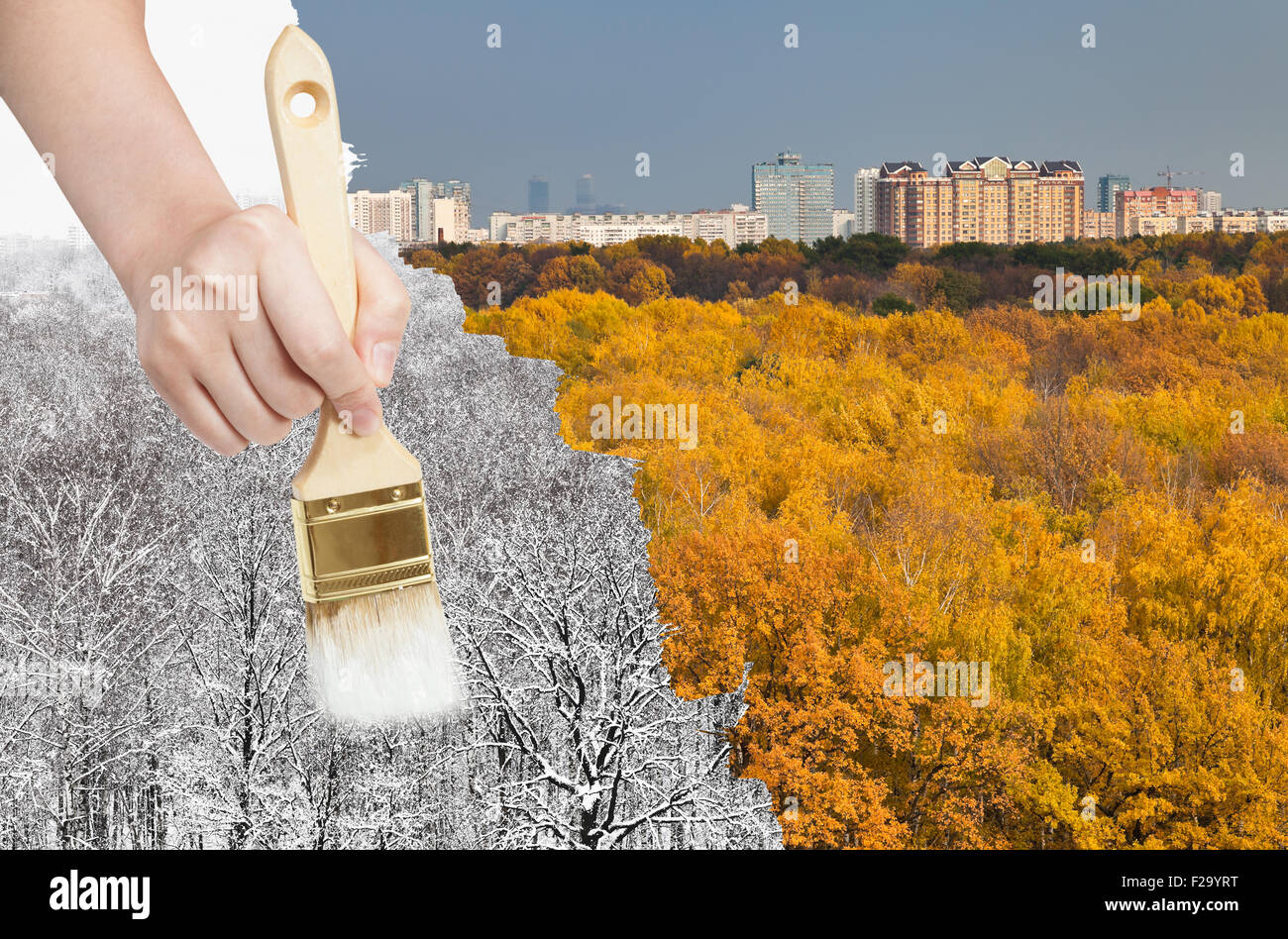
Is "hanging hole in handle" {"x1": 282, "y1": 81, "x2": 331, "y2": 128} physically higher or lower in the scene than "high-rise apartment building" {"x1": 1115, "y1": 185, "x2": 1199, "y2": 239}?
lower

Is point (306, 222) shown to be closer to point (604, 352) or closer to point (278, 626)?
point (278, 626)

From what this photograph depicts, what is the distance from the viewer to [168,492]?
37.1m

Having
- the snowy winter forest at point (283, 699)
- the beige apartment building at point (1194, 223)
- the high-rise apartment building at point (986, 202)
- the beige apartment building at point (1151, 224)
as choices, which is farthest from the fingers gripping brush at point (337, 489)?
the beige apartment building at point (1194, 223)

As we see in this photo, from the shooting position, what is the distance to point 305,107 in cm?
182

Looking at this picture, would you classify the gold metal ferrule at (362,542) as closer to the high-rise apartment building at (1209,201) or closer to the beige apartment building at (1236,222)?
the beige apartment building at (1236,222)

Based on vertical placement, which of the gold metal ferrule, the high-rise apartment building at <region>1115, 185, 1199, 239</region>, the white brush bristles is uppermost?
the high-rise apartment building at <region>1115, 185, 1199, 239</region>

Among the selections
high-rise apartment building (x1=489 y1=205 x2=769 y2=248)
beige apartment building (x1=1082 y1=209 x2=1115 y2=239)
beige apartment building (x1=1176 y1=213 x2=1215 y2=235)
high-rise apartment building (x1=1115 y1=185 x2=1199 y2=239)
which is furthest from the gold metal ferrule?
high-rise apartment building (x1=1115 y1=185 x2=1199 y2=239)

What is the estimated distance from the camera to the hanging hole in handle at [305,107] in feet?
5.86

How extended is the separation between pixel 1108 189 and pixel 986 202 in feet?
104

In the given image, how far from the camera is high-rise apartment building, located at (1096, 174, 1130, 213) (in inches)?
4596

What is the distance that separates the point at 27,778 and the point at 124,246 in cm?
3067

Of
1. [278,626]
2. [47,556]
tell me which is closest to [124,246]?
[278,626]

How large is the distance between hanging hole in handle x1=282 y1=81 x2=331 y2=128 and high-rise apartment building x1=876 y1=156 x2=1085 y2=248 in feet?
334

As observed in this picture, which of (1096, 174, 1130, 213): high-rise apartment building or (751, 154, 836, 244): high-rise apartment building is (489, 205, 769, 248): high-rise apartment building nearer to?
(751, 154, 836, 244): high-rise apartment building
